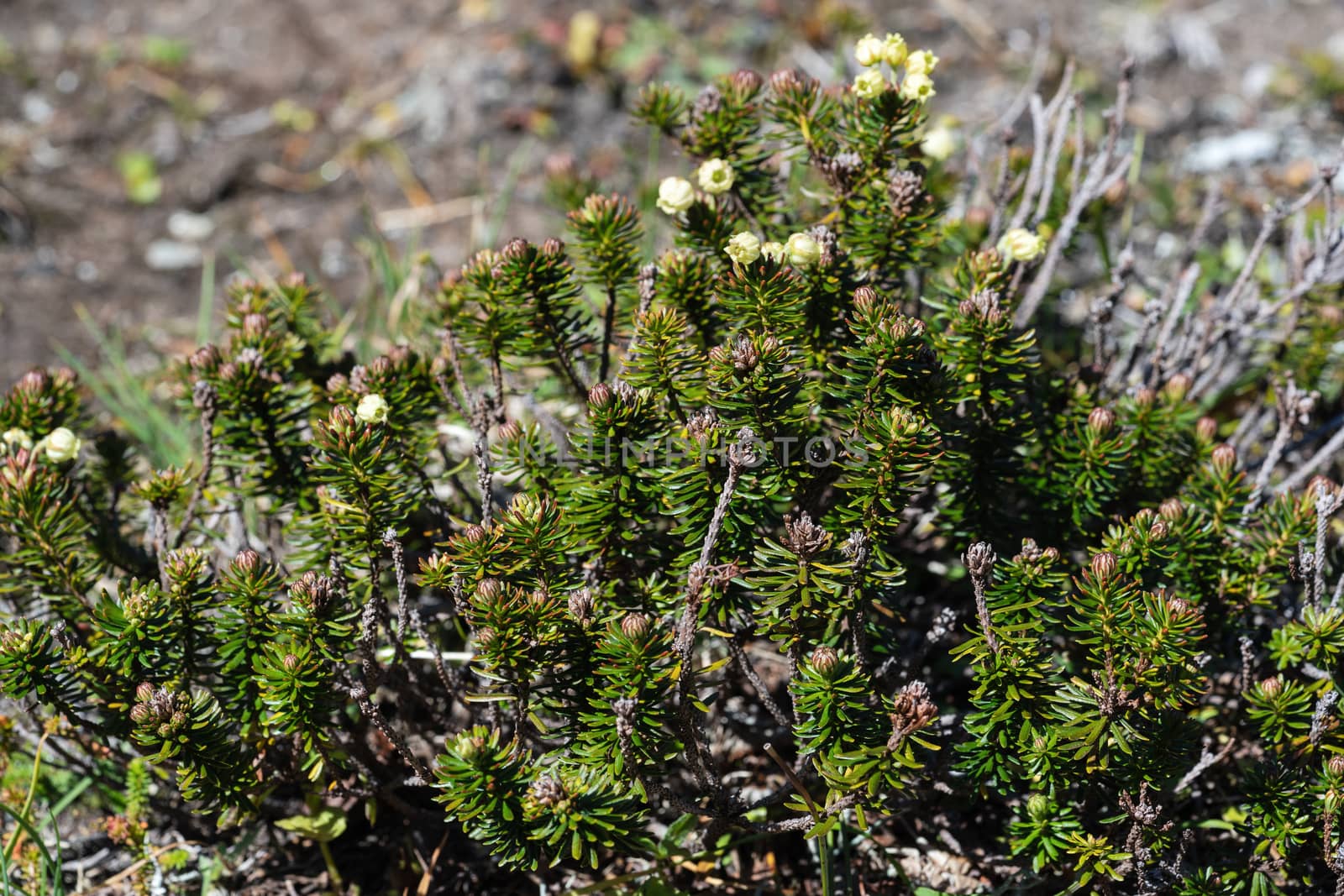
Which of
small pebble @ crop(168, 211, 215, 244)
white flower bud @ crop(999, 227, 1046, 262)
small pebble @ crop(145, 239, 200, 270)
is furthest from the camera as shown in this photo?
small pebble @ crop(168, 211, 215, 244)

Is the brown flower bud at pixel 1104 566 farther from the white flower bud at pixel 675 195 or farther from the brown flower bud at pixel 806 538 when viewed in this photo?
the white flower bud at pixel 675 195

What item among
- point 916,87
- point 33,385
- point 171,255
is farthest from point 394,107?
point 916,87

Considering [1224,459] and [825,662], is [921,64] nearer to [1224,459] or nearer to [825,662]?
[1224,459]

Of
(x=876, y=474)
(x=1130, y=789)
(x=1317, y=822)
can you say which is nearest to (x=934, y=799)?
(x=1130, y=789)

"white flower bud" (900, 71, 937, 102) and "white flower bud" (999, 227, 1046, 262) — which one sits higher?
"white flower bud" (900, 71, 937, 102)

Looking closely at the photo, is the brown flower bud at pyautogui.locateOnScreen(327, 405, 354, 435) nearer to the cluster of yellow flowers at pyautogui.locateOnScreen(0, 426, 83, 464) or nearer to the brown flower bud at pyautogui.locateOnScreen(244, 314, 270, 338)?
the brown flower bud at pyautogui.locateOnScreen(244, 314, 270, 338)

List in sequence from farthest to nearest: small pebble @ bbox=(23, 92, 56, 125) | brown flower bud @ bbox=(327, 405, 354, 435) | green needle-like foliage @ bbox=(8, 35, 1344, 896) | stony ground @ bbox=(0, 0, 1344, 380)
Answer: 1. small pebble @ bbox=(23, 92, 56, 125)
2. stony ground @ bbox=(0, 0, 1344, 380)
3. brown flower bud @ bbox=(327, 405, 354, 435)
4. green needle-like foliage @ bbox=(8, 35, 1344, 896)

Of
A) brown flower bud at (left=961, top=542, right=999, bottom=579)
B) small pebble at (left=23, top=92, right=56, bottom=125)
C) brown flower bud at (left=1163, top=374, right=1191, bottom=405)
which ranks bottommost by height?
small pebble at (left=23, top=92, right=56, bottom=125)

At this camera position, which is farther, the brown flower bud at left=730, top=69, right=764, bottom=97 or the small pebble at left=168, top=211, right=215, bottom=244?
the small pebble at left=168, top=211, right=215, bottom=244

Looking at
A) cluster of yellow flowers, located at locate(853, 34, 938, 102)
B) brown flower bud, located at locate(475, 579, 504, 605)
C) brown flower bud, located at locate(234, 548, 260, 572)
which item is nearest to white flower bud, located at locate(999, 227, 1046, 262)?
cluster of yellow flowers, located at locate(853, 34, 938, 102)
